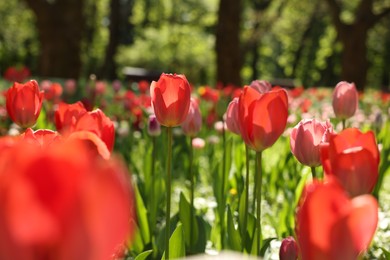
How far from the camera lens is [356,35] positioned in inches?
600

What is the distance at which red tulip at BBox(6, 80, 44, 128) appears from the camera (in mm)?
1582

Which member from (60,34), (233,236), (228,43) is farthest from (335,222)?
(228,43)

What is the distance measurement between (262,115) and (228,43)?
1026cm

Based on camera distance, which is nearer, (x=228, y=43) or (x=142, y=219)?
(x=142, y=219)

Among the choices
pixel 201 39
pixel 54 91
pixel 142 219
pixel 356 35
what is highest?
pixel 201 39

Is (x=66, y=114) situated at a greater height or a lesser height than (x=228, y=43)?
lesser

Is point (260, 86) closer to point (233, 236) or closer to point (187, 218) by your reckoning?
point (187, 218)

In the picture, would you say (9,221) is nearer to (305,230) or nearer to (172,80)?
(305,230)

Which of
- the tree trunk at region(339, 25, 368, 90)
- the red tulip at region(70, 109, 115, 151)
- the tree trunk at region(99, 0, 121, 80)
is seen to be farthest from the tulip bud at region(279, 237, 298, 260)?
the tree trunk at region(99, 0, 121, 80)

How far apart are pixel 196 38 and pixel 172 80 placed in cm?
3188

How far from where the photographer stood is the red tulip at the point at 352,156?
0.90 metres

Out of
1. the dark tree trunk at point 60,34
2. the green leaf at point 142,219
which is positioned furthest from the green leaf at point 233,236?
the dark tree trunk at point 60,34

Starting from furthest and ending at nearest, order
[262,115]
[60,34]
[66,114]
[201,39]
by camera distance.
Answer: [201,39] < [60,34] < [66,114] < [262,115]

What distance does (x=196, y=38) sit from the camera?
3281 centimetres
